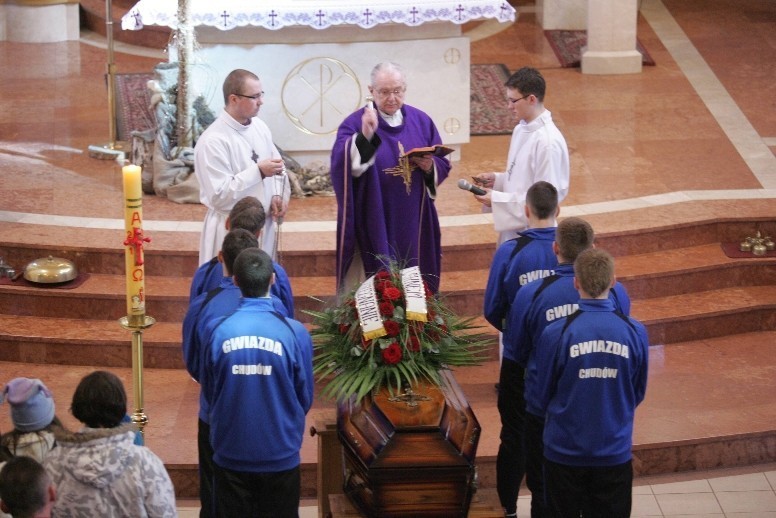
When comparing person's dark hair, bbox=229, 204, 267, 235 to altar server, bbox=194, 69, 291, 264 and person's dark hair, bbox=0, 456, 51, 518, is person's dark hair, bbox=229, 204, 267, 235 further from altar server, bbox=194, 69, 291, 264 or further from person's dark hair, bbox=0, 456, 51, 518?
person's dark hair, bbox=0, 456, 51, 518

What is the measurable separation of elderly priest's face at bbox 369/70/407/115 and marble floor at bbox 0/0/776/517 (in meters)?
1.59

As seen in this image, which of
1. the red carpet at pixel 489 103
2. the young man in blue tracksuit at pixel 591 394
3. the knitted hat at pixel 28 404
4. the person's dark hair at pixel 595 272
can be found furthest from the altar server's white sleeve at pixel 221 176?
the red carpet at pixel 489 103

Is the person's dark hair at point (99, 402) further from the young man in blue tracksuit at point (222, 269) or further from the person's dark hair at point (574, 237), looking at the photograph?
the person's dark hair at point (574, 237)

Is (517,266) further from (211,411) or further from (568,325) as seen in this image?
(211,411)

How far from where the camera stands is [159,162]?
31.0 feet

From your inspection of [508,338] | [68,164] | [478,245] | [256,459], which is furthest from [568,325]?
[68,164]

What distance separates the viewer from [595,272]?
5297 millimetres

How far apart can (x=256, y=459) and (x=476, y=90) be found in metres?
7.18

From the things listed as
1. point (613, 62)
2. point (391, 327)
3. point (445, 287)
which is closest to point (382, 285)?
point (391, 327)

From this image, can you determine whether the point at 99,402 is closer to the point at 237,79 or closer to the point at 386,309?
the point at 386,309

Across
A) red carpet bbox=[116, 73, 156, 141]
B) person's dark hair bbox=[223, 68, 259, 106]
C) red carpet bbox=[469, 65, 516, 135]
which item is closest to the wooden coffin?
person's dark hair bbox=[223, 68, 259, 106]

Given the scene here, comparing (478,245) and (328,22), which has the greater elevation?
(328,22)

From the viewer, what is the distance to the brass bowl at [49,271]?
8.27 m

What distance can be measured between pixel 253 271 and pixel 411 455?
942mm
